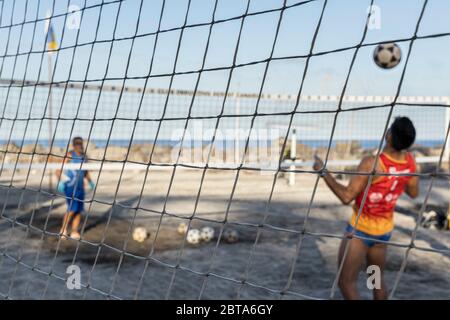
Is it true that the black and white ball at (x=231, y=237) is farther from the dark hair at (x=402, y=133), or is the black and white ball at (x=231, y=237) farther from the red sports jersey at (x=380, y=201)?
the dark hair at (x=402, y=133)

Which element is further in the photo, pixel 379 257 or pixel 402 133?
pixel 379 257

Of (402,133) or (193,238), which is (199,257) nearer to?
(193,238)

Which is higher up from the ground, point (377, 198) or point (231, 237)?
point (377, 198)

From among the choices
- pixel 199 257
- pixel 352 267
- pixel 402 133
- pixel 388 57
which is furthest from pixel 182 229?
pixel 402 133

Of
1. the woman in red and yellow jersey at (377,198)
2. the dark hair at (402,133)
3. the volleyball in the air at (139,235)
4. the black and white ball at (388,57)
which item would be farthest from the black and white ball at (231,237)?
the dark hair at (402,133)

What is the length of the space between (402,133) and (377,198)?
1.56ft

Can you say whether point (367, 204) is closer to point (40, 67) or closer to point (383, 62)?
point (383, 62)

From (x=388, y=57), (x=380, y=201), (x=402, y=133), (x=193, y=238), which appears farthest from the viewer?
(x=193, y=238)

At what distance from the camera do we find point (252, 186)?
14703 millimetres

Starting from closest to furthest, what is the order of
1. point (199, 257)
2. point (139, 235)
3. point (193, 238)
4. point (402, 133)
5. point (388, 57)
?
point (402, 133)
point (388, 57)
point (199, 257)
point (193, 238)
point (139, 235)

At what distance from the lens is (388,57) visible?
537 centimetres

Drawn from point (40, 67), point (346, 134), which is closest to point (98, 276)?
point (40, 67)

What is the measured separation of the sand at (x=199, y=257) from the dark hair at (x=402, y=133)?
0.90 m

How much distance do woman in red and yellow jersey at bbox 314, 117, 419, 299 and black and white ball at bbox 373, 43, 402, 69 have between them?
180 centimetres
